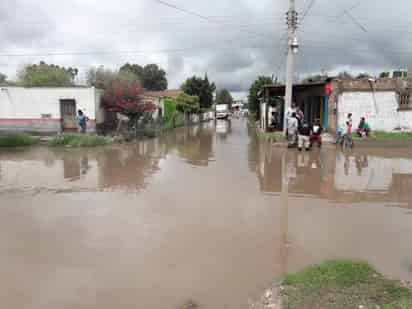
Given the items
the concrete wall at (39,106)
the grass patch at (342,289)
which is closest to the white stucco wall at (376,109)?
the concrete wall at (39,106)

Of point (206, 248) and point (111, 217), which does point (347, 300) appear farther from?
point (111, 217)

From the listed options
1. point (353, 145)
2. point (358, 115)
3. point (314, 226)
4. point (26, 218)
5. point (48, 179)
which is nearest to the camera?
point (314, 226)

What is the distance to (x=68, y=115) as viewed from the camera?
18.6 meters

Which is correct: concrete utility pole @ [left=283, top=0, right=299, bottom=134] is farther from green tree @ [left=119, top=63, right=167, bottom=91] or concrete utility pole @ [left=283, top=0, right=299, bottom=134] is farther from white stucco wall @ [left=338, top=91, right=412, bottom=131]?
green tree @ [left=119, top=63, right=167, bottom=91]

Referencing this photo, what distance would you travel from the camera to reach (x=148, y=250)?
4461 millimetres

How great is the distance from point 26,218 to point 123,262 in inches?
108

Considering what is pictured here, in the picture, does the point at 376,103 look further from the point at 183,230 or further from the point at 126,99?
the point at 183,230

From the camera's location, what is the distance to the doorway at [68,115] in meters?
18.5

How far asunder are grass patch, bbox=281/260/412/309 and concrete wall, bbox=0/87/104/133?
1681cm

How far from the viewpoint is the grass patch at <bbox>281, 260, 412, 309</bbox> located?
2.97 metres

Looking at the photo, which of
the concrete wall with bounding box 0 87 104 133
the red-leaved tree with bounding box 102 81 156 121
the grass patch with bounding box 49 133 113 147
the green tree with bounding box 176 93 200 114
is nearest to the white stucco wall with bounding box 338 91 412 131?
the red-leaved tree with bounding box 102 81 156 121

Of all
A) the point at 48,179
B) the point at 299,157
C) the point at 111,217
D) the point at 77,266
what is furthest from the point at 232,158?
the point at 77,266

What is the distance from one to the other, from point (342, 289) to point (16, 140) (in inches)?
631

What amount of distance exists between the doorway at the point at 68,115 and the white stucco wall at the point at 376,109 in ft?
51.1
